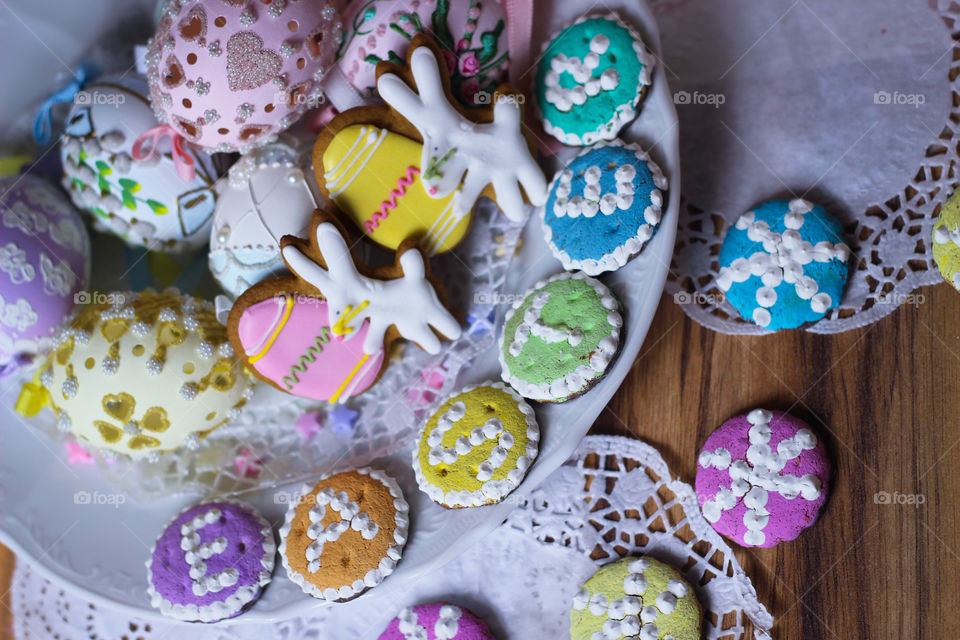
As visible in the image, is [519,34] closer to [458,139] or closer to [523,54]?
[523,54]

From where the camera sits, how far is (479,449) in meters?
0.90

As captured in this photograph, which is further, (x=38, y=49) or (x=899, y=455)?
(x=38, y=49)

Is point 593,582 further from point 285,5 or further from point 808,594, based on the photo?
point 285,5

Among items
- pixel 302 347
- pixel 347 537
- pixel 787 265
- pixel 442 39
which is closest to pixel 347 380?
pixel 302 347

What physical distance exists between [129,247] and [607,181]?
0.67 meters

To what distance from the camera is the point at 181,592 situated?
95cm

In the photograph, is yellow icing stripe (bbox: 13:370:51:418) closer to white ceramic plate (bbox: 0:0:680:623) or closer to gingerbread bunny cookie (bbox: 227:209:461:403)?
white ceramic plate (bbox: 0:0:680:623)

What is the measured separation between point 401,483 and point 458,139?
0.42 meters

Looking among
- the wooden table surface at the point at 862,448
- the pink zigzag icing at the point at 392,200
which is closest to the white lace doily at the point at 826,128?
the wooden table surface at the point at 862,448

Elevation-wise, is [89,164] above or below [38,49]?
below

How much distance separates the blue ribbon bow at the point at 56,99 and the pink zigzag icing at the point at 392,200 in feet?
1.48

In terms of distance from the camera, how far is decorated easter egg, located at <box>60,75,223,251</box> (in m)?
1.01

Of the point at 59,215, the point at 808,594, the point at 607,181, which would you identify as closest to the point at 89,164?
the point at 59,215

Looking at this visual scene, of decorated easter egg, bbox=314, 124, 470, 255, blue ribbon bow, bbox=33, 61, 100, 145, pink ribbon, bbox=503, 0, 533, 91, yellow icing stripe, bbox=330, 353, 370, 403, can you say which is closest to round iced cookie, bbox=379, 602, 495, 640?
yellow icing stripe, bbox=330, 353, 370, 403
